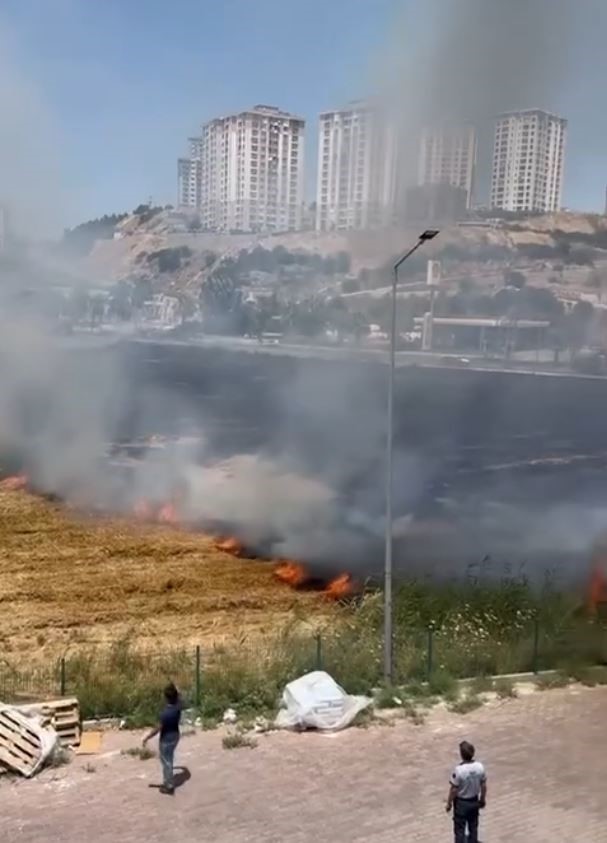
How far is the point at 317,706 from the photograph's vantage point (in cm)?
1086

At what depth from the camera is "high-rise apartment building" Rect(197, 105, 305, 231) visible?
125 feet

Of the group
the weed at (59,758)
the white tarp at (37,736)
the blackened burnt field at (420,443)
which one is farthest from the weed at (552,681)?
the blackened burnt field at (420,443)

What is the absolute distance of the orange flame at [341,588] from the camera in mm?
19094

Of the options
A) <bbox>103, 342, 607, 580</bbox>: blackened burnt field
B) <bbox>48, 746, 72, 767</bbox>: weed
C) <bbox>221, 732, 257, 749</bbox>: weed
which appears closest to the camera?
<bbox>48, 746, 72, 767</bbox>: weed

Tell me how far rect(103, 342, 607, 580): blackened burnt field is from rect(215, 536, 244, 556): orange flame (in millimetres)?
1250

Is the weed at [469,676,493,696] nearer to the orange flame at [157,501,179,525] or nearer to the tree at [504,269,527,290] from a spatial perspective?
the orange flame at [157,501,179,525]

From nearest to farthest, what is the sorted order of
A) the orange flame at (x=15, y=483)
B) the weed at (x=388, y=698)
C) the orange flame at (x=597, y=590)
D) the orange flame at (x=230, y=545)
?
the weed at (x=388, y=698) < the orange flame at (x=597, y=590) < the orange flame at (x=230, y=545) < the orange flame at (x=15, y=483)

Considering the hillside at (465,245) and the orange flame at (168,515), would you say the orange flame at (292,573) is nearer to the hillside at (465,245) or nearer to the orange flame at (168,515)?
the orange flame at (168,515)

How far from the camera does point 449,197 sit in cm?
2961

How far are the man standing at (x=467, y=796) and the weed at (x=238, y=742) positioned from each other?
10.1 ft

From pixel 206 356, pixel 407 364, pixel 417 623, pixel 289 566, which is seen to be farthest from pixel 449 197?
pixel 206 356

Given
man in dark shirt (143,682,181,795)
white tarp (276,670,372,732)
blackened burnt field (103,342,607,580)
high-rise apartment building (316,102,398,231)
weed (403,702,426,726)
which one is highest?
high-rise apartment building (316,102,398,231)

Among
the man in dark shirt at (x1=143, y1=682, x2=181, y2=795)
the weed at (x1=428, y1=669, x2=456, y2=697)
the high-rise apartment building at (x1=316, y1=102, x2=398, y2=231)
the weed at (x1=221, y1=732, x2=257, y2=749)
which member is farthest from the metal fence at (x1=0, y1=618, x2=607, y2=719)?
the high-rise apartment building at (x1=316, y1=102, x2=398, y2=231)

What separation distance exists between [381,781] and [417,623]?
5.54 m
